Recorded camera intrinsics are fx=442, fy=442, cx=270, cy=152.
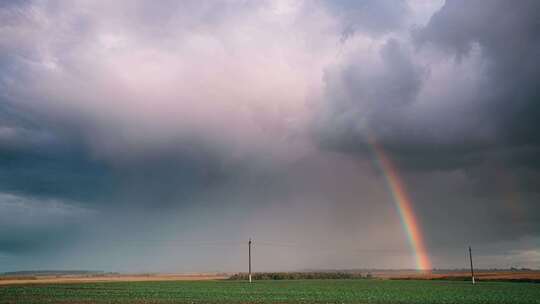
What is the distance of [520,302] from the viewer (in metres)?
46.2

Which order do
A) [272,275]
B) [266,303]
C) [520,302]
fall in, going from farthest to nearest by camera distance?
[272,275] < [520,302] < [266,303]

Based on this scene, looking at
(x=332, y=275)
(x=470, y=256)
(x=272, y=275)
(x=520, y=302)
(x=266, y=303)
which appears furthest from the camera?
(x=332, y=275)

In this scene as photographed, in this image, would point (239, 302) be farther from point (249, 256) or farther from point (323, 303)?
point (249, 256)

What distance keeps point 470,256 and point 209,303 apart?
316 ft

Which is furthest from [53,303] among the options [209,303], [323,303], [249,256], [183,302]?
[249,256]

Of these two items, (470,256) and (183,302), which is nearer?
(183,302)

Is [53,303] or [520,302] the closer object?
[53,303]

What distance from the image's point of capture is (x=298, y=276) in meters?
148

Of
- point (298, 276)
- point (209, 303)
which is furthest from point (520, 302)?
point (298, 276)

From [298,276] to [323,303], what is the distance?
4266 inches

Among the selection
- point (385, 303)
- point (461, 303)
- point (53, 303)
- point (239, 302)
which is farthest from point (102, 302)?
point (461, 303)

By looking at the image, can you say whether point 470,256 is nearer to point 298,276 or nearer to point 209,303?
point 298,276

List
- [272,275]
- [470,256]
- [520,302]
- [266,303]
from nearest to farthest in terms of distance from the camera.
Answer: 1. [266,303]
2. [520,302]
3. [470,256]
4. [272,275]

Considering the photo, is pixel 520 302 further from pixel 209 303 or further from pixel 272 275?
pixel 272 275
